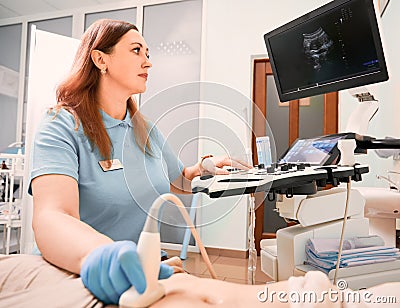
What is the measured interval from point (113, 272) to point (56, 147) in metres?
0.50

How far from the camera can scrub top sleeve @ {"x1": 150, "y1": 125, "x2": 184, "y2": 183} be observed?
1.25 m

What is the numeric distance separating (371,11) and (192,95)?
1.90ft

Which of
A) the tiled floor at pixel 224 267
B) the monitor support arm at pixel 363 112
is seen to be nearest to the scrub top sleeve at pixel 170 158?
the monitor support arm at pixel 363 112

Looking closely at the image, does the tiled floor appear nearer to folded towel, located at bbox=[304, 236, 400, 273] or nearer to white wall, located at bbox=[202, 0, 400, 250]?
white wall, located at bbox=[202, 0, 400, 250]

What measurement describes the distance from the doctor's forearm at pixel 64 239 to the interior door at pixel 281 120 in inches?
99.7

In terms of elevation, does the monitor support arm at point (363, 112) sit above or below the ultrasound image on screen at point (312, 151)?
above

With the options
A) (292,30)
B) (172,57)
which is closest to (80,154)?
(292,30)

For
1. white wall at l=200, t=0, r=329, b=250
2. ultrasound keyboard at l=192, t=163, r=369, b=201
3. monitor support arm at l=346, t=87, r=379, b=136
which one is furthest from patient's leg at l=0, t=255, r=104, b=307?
white wall at l=200, t=0, r=329, b=250

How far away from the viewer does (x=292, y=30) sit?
4.32 feet

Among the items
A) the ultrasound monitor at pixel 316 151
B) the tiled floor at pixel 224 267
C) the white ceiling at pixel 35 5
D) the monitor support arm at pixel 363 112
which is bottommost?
the tiled floor at pixel 224 267

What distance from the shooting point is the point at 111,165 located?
3.25 feet

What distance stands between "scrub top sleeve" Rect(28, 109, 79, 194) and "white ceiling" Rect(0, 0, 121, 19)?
11.0 feet

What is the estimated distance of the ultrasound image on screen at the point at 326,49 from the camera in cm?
110

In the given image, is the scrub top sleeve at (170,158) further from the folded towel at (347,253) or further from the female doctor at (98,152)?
the folded towel at (347,253)
